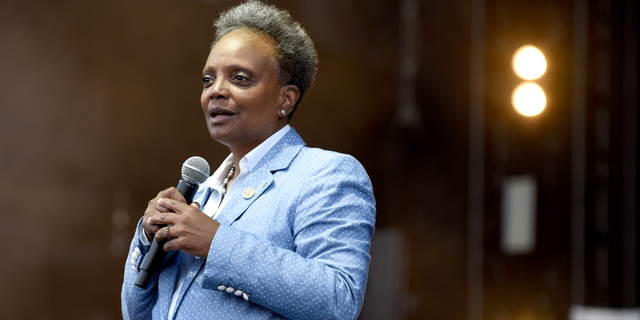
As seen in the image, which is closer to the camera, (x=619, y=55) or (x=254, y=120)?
(x=254, y=120)

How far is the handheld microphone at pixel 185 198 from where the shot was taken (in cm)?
120

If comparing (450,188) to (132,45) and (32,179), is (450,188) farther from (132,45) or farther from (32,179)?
(32,179)

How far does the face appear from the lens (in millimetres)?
1334

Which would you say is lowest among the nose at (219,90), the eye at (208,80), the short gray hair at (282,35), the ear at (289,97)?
the ear at (289,97)

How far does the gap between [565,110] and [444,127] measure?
80cm

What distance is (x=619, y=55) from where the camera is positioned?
12.6 ft

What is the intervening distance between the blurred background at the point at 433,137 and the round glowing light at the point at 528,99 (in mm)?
47

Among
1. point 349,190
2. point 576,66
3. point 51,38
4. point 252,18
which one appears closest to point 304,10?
point 51,38

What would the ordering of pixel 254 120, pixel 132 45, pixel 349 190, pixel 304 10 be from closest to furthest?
pixel 349 190, pixel 254 120, pixel 132 45, pixel 304 10

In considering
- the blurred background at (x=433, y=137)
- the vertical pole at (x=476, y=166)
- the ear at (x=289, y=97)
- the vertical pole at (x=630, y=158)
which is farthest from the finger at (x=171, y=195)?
the vertical pole at (x=630, y=158)

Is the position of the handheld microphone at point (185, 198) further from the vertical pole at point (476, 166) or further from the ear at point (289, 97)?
the vertical pole at point (476, 166)

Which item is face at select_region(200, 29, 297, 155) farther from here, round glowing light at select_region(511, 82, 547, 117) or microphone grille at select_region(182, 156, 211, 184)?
round glowing light at select_region(511, 82, 547, 117)

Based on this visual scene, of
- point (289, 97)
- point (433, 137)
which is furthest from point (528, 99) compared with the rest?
point (289, 97)

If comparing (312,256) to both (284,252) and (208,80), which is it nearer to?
(284,252)
